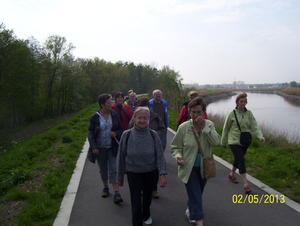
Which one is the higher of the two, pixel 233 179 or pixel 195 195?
pixel 195 195

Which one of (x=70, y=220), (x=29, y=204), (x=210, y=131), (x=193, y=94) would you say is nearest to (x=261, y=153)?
(x=193, y=94)

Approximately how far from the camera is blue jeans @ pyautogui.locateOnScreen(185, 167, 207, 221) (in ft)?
9.80

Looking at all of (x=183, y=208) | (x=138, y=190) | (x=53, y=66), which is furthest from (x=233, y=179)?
(x=53, y=66)

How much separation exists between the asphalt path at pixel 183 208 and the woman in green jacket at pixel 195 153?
59cm

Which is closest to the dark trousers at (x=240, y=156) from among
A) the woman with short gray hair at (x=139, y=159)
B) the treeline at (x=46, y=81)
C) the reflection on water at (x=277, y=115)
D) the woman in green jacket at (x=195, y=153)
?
the woman in green jacket at (x=195, y=153)

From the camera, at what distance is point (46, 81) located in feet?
125

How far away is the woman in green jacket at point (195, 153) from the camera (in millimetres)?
3007

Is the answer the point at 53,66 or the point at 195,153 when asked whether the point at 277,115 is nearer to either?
the point at 195,153

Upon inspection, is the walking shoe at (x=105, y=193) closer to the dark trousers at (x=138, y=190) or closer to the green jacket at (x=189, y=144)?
the dark trousers at (x=138, y=190)

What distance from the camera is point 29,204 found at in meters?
4.03

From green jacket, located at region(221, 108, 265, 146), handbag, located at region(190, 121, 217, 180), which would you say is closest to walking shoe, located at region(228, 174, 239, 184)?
green jacket, located at region(221, 108, 265, 146)

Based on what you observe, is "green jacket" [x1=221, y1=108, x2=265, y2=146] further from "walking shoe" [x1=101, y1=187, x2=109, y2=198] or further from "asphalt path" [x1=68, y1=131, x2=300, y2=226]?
"walking shoe" [x1=101, y1=187, x2=109, y2=198]
